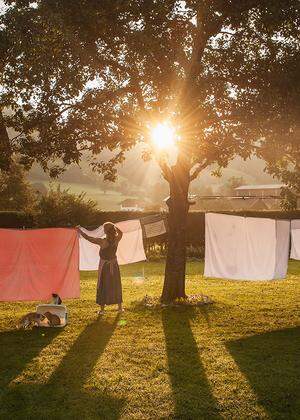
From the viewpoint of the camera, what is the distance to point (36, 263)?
11609 millimetres

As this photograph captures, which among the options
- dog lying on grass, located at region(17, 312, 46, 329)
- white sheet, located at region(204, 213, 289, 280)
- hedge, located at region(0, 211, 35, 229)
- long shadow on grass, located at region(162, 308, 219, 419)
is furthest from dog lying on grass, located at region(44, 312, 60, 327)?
hedge, located at region(0, 211, 35, 229)

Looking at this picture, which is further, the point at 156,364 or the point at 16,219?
the point at 16,219

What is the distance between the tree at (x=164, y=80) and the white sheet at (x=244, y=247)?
3.18 feet

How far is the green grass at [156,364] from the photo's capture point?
6539 mm

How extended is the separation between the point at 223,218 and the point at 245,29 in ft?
17.6

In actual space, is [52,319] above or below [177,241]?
below

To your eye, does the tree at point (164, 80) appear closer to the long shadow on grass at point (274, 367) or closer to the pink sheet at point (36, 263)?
the pink sheet at point (36, 263)

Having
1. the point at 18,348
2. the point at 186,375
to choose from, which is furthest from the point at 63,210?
the point at 186,375

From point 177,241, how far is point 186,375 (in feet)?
21.2

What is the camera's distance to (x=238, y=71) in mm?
12398

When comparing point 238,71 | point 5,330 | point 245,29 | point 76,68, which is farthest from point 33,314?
point 245,29

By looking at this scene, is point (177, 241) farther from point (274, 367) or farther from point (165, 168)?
point (274, 367)

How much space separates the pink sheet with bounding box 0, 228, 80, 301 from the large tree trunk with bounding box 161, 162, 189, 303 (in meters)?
3.37

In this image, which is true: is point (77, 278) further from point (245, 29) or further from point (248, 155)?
point (245, 29)
